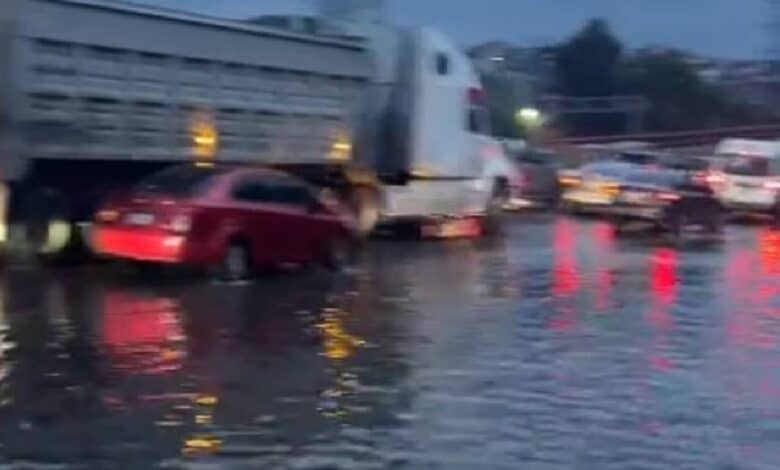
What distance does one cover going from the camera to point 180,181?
22.8m

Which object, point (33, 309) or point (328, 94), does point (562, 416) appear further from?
point (328, 94)

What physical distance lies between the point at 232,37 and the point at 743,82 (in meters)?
96.0

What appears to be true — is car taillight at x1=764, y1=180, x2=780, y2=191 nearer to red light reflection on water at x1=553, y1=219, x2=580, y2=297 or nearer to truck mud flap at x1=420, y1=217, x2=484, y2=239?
red light reflection on water at x1=553, y1=219, x2=580, y2=297

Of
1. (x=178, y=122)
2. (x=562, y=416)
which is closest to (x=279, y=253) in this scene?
(x=178, y=122)

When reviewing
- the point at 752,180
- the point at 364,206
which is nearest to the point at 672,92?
the point at 752,180

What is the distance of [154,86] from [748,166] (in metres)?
23.0

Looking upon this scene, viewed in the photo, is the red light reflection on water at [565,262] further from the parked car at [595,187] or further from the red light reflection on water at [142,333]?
the red light reflection on water at [142,333]

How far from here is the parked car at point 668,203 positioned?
3688cm

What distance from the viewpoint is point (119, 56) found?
77.6ft

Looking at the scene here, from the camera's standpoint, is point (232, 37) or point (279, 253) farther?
point (232, 37)

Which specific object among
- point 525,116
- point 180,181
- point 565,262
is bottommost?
point 565,262

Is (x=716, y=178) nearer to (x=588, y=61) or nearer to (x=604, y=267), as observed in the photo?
(x=604, y=267)

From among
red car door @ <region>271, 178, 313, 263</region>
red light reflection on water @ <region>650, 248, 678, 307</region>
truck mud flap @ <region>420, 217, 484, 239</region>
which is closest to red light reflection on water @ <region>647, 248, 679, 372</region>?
red light reflection on water @ <region>650, 248, 678, 307</region>

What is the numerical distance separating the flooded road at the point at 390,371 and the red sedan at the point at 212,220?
0.37 m
